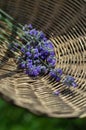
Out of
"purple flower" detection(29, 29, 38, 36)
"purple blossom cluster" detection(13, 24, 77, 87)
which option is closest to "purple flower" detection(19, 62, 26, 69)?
"purple blossom cluster" detection(13, 24, 77, 87)

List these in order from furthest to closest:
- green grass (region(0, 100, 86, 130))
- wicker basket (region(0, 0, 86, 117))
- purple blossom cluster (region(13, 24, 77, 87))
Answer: green grass (region(0, 100, 86, 130))
purple blossom cluster (region(13, 24, 77, 87))
wicker basket (region(0, 0, 86, 117))

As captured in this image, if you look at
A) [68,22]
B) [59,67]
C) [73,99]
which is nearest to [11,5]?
[68,22]

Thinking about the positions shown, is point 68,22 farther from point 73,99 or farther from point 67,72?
point 73,99

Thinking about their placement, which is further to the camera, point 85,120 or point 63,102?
point 85,120

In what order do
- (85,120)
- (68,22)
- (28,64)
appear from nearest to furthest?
(28,64), (68,22), (85,120)

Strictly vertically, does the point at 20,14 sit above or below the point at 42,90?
above

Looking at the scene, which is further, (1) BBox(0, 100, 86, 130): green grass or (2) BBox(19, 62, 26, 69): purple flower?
(1) BBox(0, 100, 86, 130): green grass

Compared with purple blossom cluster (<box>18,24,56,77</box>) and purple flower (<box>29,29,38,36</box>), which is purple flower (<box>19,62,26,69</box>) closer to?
purple blossom cluster (<box>18,24,56,77</box>)

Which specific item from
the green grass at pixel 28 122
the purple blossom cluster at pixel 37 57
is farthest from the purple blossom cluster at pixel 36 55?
the green grass at pixel 28 122

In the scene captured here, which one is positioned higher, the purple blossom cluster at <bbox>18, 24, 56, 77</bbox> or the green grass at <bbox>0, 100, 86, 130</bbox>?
the purple blossom cluster at <bbox>18, 24, 56, 77</bbox>
